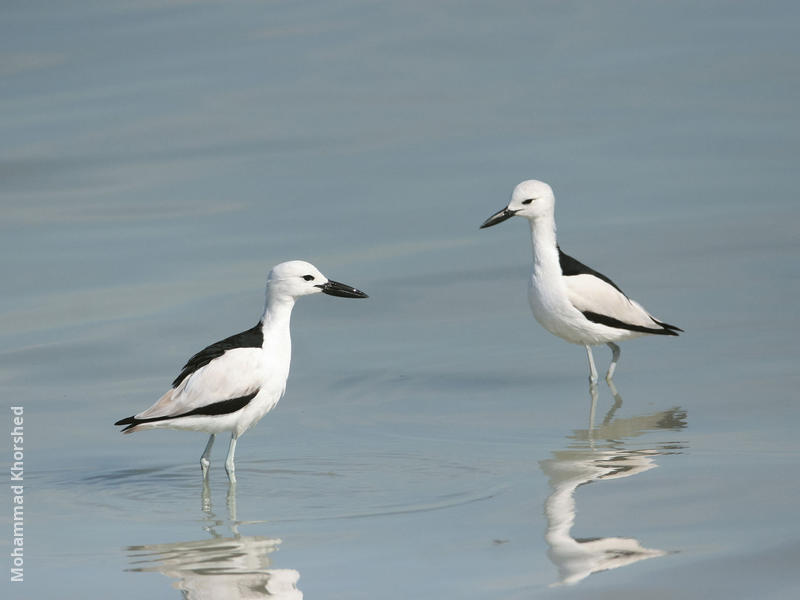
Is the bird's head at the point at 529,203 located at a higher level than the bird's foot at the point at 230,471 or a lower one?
higher

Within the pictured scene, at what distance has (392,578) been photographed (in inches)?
326

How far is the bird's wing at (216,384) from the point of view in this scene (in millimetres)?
10727

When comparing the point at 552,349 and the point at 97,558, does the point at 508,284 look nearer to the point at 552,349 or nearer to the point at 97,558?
the point at 552,349

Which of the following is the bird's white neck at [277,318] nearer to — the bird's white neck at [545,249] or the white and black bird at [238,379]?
the white and black bird at [238,379]

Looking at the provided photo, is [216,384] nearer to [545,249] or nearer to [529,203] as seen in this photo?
[545,249]

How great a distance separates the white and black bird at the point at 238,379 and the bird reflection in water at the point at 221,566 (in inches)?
54.8

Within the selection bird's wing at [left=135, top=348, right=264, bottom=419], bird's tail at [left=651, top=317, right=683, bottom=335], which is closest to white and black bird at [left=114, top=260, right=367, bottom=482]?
bird's wing at [left=135, top=348, right=264, bottom=419]

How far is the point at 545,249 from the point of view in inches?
573

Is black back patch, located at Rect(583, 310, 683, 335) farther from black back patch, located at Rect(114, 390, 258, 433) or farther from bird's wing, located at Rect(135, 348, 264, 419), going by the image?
black back patch, located at Rect(114, 390, 258, 433)

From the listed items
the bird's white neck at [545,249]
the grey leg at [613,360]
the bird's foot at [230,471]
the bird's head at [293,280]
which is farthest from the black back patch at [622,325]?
the bird's foot at [230,471]

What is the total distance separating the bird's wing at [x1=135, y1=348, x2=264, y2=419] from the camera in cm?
1073

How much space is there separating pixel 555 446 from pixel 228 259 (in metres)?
8.33

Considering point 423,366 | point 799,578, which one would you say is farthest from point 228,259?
point 799,578

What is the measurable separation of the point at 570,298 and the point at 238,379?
4.42m
